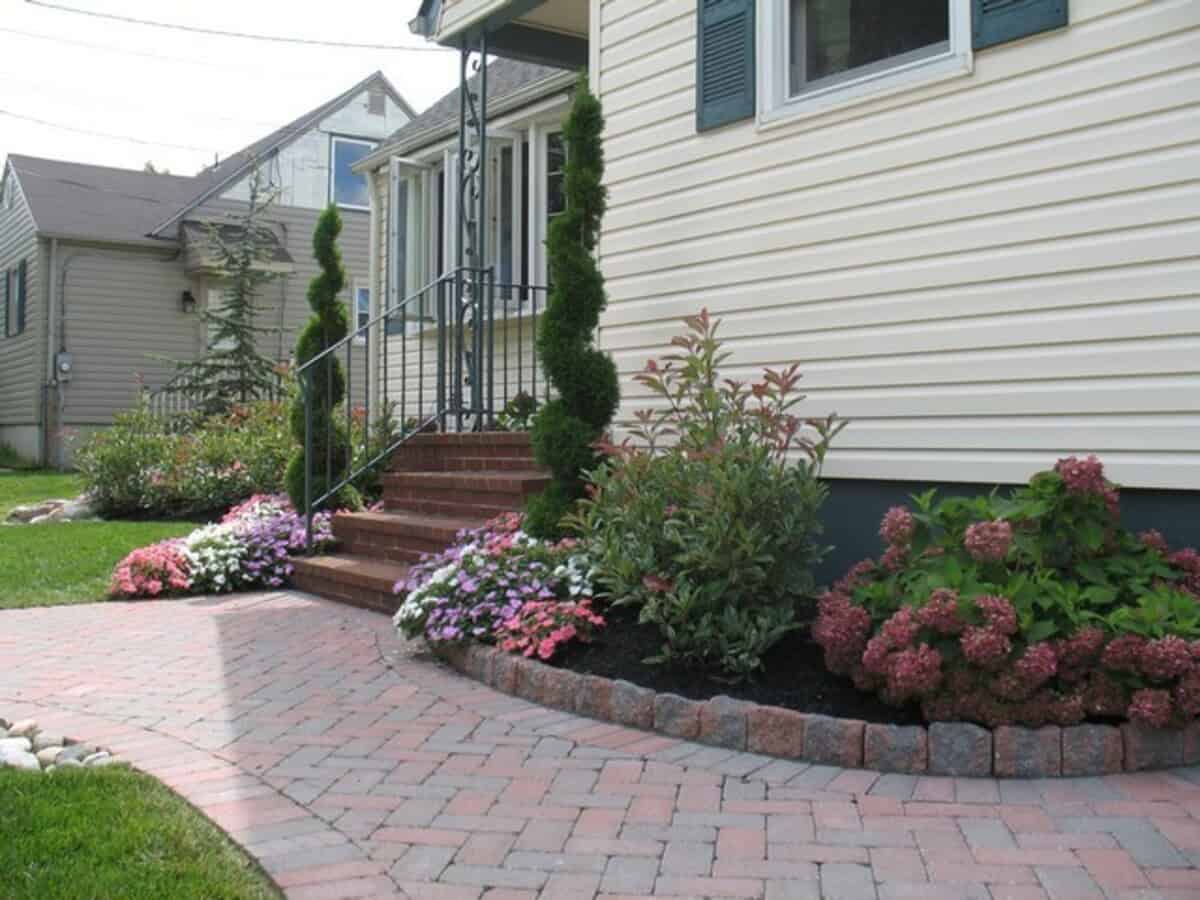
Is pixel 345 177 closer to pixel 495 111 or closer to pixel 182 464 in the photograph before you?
pixel 182 464

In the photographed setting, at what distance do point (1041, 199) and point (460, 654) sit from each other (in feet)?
9.72

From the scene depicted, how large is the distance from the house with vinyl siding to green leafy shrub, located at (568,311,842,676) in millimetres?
671

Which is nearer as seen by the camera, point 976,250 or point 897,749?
point 897,749

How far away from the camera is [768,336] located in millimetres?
5086

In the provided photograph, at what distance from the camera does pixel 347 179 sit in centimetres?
1948

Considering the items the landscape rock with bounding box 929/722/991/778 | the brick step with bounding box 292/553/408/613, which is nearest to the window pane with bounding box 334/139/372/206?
the brick step with bounding box 292/553/408/613

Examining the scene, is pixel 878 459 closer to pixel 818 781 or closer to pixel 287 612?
pixel 818 781

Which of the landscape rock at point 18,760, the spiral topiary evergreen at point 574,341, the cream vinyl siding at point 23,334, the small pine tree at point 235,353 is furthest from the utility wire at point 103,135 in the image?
the landscape rock at point 18,760

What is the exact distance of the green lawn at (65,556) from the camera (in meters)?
6.68

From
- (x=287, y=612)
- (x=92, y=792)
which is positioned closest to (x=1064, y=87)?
(x=92, y=792)

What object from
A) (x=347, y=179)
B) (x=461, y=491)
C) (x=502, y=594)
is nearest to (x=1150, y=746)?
(x=502, y=594)

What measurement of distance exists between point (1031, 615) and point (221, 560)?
5.25m

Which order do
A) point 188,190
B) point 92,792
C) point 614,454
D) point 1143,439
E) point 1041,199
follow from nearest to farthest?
1. point 92,792
2. point 1143,439
3. point 1041,199
4. point 614,454
5. point 188,190

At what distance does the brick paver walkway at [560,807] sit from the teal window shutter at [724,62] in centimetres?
301
